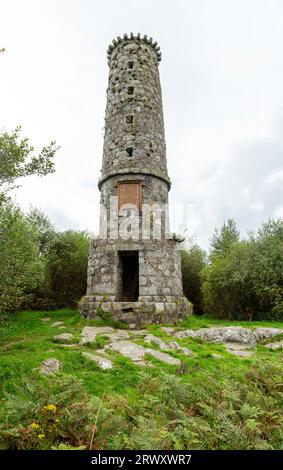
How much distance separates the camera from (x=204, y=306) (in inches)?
908

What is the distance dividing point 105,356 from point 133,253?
23.5 feet

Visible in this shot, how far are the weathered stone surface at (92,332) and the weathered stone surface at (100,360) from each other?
1355 millimetres

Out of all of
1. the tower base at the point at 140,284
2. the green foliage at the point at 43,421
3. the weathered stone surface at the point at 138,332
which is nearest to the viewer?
the green foliage at the point at 43,421

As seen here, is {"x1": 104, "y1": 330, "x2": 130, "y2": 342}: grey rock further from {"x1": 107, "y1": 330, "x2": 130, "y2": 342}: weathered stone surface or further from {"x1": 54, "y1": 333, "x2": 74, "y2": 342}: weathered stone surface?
{"x1": 54, "y1": 333, "x2": 74, "y2": 342}: weathered stone surface

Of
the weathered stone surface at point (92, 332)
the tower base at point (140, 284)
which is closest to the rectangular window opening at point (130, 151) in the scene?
the tower base at point (140, 284)

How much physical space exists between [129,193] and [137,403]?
10.9 metres

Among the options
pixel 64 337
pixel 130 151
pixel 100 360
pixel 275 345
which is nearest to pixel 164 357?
pixel 100 360

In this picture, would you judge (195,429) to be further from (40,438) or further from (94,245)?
(94,245)

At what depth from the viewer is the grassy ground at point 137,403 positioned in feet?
12.9

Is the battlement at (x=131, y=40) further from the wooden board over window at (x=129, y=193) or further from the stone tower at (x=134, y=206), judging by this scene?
the wooden board over window at (x=129, y=193)

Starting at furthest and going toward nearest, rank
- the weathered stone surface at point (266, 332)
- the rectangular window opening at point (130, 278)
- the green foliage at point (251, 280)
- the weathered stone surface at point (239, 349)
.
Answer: the green foliage at point (251, 280) < the rectangular window opening at point (130, 278) < the weathered stone surface at point (266, 332) < the weathered stone surface at point (239, 349)
